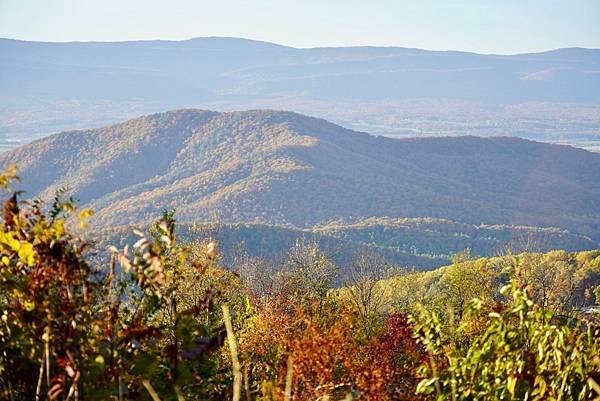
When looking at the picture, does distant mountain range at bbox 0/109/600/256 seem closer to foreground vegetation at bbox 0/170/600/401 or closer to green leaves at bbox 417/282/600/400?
green leaves at bbox 417/282/600/400

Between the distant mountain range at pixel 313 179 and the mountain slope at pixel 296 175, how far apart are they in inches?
10.6

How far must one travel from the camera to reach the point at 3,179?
4.55m

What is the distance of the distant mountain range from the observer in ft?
450

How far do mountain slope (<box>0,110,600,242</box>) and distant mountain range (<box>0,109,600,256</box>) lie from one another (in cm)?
27

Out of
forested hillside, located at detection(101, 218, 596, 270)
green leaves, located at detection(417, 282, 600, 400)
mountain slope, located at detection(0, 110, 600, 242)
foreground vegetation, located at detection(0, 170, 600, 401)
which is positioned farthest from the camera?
mountain slope, located at detection(0, 110, 600, 242)

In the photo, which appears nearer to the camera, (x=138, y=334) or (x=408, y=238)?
(x=138, y=334)

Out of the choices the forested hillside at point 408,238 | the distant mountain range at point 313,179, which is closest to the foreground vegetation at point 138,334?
the forested hillside at point 408,238

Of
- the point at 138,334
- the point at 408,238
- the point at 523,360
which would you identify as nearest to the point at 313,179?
the point at 408,238

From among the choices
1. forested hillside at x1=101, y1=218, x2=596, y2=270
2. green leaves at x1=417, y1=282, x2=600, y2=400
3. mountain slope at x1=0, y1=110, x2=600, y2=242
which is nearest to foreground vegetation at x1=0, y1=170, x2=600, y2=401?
green leaves at x1=417, y1=282, x2=600, y2=400

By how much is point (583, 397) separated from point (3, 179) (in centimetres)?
354

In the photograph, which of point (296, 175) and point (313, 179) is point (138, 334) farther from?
point (313, 179)

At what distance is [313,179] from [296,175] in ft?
14.1

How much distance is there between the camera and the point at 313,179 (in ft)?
511

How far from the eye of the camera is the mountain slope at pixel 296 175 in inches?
5677
